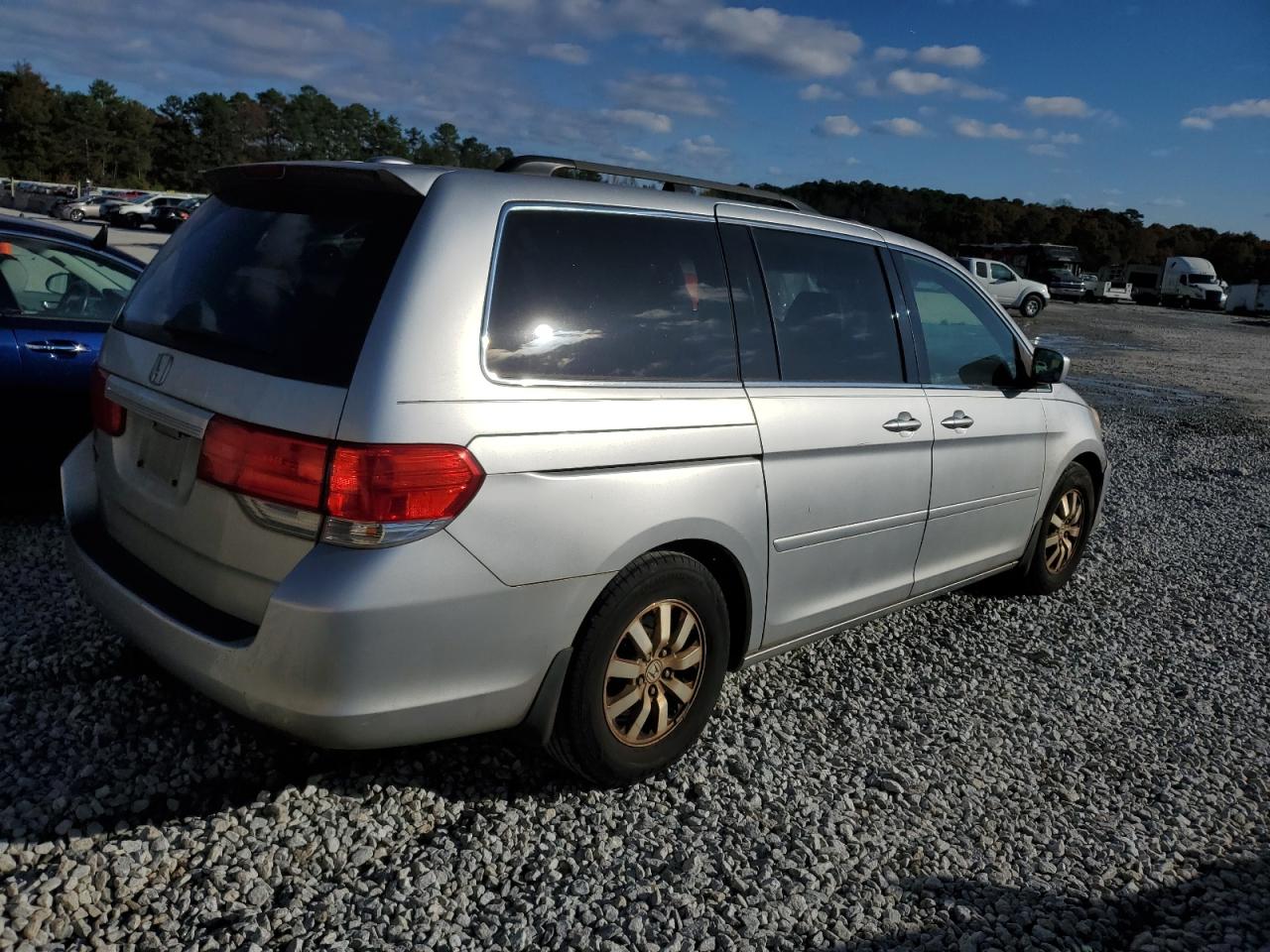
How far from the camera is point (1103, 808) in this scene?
3248 mm

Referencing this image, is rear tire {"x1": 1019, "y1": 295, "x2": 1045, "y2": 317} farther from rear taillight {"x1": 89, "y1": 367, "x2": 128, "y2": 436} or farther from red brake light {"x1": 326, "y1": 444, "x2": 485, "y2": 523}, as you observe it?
red brake light {"x1": 326, "y1": 444, "x2": 485, "y2": 523}

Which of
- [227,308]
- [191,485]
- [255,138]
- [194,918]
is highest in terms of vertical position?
[255,138]

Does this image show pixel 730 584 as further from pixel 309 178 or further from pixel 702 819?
pixel 309 178

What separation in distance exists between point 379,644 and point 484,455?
1.70ft

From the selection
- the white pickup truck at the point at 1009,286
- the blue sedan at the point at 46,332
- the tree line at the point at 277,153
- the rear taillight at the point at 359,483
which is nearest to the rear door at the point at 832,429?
the rear taillight at the point at 359,483

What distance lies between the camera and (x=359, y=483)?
2312 mm

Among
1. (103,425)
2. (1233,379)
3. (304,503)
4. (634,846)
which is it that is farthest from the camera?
(1233,379)

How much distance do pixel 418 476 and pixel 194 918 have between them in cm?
121

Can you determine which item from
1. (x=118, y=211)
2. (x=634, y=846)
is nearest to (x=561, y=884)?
(x=634, y=846)

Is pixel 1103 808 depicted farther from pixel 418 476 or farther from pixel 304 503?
pixel 304 503

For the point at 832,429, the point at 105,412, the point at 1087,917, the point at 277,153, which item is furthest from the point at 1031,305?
the point at 277,153

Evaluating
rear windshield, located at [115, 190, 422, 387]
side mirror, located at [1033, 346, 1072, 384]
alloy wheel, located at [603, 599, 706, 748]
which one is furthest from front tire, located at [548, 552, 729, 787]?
side mirror, located at [1033, 346, 1072, 384]

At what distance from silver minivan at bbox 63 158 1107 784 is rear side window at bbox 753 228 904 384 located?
16mm

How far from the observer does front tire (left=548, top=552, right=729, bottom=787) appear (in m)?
2.78
